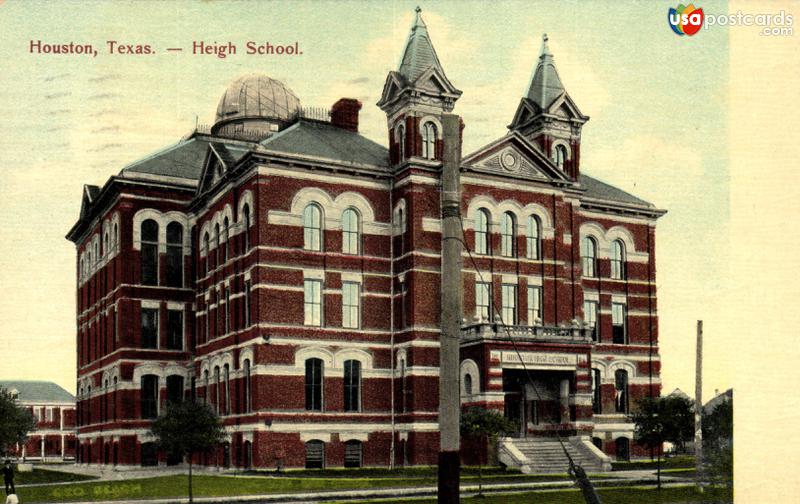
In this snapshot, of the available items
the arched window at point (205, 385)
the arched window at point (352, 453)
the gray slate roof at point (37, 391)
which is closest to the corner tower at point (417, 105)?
the arched window at point (352, 453)

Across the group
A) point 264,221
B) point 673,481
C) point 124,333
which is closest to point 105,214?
point 124,333

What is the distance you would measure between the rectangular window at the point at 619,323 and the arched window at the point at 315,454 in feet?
42.5

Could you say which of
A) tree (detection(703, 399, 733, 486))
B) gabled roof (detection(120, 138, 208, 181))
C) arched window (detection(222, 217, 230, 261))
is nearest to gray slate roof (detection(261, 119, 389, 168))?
arched window (detection(222, 217, 230, 261))

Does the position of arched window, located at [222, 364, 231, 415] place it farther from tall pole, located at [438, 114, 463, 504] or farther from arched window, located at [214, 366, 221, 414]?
tall pole, located at [438, 114, 463, 504]

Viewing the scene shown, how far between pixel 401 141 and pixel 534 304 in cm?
750

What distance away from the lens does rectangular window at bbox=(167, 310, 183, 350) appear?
40.2 m

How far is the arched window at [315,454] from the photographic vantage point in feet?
110

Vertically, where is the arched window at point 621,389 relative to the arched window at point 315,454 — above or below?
above

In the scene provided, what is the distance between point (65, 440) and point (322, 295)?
2004 cm

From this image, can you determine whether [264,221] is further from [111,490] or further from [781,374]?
[781,374]

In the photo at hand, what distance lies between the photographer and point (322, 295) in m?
34.7

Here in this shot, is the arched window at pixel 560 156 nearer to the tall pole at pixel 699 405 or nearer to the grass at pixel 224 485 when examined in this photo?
the grass at pixel 224 485

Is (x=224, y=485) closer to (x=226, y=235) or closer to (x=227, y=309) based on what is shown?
(x=227, y=309)

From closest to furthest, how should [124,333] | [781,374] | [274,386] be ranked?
[781,374], [274,386], [124,333]
